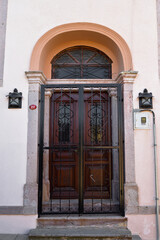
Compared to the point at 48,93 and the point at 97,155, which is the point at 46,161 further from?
the point at 48,93

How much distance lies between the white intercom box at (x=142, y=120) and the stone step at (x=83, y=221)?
1.76 m

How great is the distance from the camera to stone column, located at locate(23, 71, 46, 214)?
4086 mm

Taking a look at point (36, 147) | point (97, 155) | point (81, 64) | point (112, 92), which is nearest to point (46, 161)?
point (36, 147)

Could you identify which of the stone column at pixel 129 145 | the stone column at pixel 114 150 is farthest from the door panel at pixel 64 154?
the stone column at pixel 129 145

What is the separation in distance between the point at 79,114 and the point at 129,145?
45.6 inches

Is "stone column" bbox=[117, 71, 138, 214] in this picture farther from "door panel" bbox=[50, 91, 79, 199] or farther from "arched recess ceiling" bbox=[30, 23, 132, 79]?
"door panel" bbox=[50, 91, 79, 199]

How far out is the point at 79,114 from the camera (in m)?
4.37

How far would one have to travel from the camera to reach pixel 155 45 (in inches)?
173

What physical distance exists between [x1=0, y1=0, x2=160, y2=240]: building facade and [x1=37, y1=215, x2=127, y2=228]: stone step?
129mm

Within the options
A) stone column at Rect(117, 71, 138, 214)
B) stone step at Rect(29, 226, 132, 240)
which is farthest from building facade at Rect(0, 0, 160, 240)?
stone step at Rect(29, 226, 132, 240)

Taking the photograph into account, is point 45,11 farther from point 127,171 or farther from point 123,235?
point 123,235

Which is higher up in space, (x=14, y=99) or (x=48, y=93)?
(x=48, y=93)

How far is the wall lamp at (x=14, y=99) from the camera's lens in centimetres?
424

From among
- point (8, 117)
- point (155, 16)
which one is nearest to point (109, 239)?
point (8, 117)
